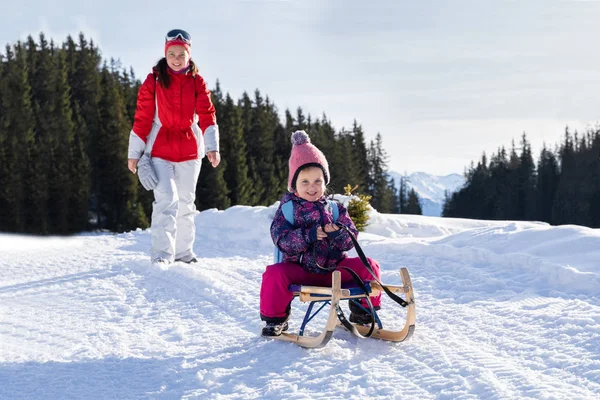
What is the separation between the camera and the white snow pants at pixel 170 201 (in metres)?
6.73

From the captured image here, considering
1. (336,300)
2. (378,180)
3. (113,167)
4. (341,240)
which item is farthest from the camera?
(378,180)

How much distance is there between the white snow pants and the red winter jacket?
5.0 inches

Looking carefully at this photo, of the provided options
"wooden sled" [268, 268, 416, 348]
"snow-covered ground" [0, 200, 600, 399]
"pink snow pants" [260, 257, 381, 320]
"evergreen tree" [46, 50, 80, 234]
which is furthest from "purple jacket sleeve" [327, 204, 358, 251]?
"evergreen tree" [46, 50, 80, 234]

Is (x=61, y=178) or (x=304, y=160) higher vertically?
(x=61, y=178)

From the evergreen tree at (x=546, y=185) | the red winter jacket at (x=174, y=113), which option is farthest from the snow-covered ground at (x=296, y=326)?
the evergreen tree at (x=546, y=185)

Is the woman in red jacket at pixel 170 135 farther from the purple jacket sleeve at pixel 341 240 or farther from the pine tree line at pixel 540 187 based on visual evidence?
the pine tree line at pixel 540 187

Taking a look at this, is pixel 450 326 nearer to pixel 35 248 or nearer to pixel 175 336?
pixel 175 336

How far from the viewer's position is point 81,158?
37969 mm

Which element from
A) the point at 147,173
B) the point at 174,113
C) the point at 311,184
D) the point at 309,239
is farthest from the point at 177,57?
the point at 309,239

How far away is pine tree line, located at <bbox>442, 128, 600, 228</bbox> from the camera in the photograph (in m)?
80.4

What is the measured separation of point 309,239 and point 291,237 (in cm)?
14

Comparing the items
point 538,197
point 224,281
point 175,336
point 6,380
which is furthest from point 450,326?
point 538,197

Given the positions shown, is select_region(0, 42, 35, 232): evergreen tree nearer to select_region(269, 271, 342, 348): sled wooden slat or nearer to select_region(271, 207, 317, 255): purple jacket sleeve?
select_region(271, 207, 317, 255): purple jacket sleeve

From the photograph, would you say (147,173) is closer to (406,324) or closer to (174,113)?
(174,113)
